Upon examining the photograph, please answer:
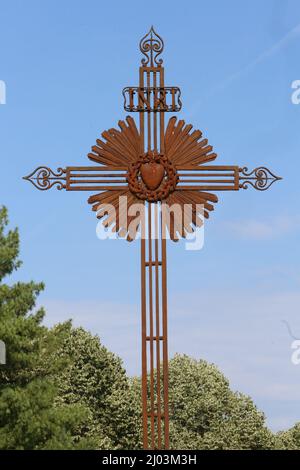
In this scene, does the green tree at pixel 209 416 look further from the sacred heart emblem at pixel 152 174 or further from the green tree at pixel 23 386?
the sacred heart emblem at pixel 152 174

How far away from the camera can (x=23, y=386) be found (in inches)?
431

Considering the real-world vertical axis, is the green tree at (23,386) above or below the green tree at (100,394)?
below

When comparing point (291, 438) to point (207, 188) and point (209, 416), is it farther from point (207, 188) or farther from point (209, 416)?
point (207, 188)

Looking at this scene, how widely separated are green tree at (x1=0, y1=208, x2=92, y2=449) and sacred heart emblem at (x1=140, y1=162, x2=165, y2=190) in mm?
3093

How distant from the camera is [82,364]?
19734 millimetres

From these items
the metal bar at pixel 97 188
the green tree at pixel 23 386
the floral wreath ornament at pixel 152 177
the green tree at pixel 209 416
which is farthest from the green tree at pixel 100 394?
the floral wreath ornament at pixel 152 177

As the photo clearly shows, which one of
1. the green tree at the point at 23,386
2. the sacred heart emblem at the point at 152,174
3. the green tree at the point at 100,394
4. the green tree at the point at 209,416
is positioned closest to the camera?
the sacred heart emblem at the point at 152,174

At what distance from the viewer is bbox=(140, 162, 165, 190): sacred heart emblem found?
858cm

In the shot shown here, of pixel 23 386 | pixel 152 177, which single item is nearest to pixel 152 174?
pixel 152 177

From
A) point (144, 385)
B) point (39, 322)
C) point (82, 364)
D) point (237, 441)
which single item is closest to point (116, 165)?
point (144, 385)

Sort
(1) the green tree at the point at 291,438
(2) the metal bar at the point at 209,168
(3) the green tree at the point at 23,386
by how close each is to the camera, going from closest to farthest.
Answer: (2) the metal bar at the point at 209,168
(3) the green tree at the point at 23,386
(1) the green tree at the point at 291,438

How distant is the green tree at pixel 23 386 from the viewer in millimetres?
10086

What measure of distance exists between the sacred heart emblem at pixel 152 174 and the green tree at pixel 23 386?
3093 millimetres

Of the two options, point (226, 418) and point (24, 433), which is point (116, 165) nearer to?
point (24, 433)
